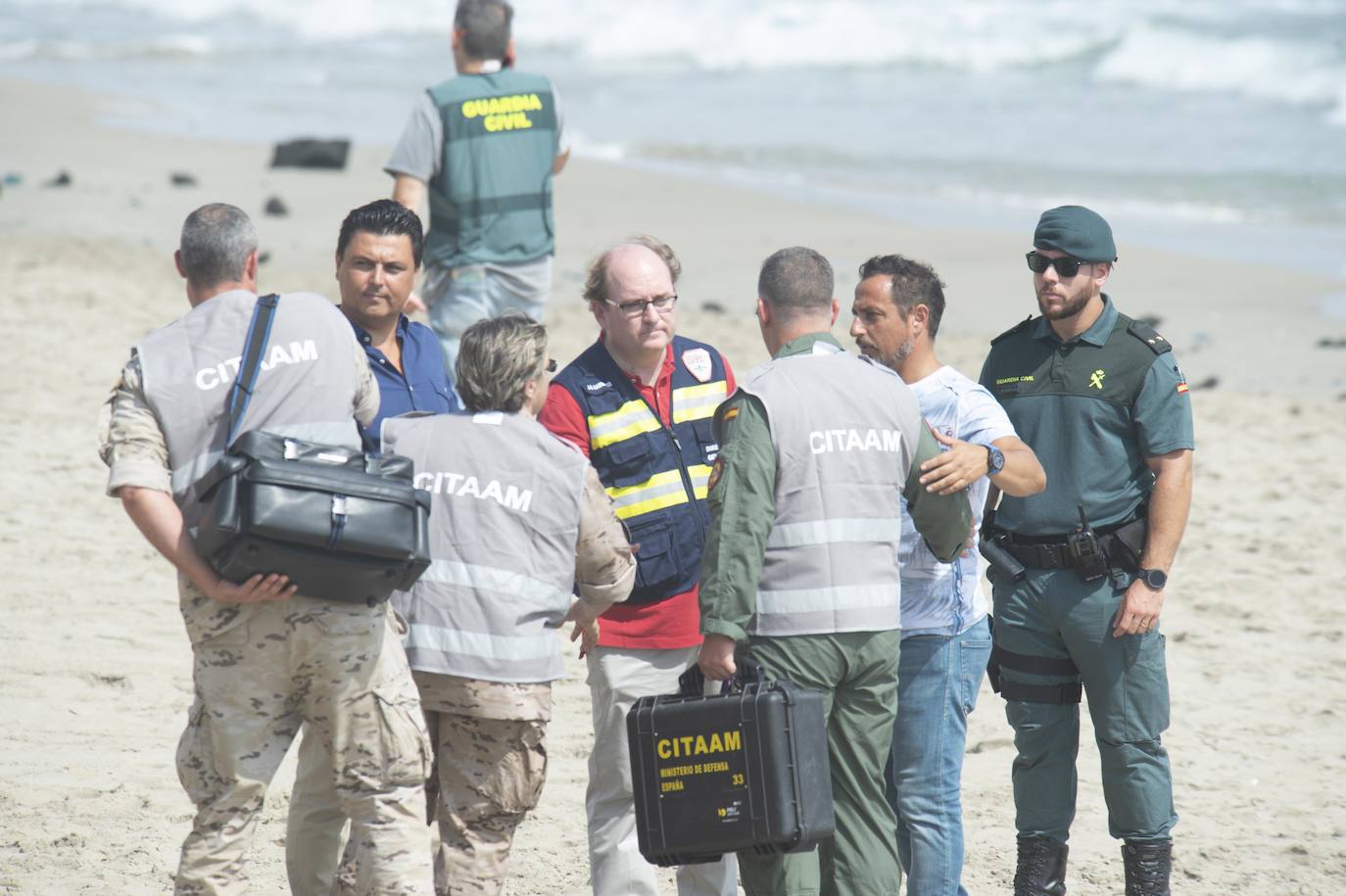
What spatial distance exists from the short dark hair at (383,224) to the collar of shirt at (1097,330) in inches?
73.1

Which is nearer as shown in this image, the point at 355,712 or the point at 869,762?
the point at 355,712

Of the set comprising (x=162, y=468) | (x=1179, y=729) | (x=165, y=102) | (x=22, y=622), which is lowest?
(x=1179, y=729)

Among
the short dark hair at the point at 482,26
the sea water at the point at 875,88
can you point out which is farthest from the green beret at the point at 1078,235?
the sea water at the point at 875,88

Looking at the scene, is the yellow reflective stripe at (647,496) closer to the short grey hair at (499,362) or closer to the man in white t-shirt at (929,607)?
the short grey hair at (499,362)

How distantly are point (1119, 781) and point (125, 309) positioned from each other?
29.6ft

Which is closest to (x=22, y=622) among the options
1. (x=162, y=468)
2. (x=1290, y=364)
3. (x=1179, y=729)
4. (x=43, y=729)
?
(x=43, y=729)

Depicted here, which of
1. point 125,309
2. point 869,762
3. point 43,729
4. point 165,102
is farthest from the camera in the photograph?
point 165,102

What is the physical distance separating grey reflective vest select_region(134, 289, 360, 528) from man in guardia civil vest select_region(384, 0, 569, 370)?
3129 mm

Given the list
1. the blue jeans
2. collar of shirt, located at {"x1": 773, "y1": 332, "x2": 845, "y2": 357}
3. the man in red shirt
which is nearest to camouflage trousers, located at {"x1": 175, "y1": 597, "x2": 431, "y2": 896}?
the man in red shirt

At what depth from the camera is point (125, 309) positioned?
11672mm

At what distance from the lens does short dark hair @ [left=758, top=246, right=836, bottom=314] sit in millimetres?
4086

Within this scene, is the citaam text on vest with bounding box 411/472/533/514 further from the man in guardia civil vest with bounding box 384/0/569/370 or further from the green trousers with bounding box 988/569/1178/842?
the man in guardia civil vest with bounding box 384/0/569/370

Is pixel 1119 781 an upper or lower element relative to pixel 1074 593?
lower

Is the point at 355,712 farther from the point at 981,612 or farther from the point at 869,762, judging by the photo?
the point at 981,612
